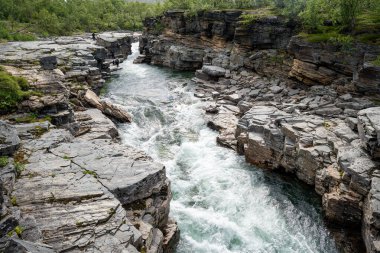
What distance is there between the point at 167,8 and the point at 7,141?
197 ft

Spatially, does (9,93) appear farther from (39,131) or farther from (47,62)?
(47,62)

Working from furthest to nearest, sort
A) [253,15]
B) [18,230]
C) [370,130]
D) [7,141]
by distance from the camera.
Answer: [253,15] < [370,130] < [7,141] < [18,230]

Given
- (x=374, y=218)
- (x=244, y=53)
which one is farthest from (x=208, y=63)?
(x=374, y=218)

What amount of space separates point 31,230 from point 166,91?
30.5 metres

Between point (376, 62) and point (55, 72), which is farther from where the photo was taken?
point (55, 72)

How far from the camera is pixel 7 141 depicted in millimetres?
15039

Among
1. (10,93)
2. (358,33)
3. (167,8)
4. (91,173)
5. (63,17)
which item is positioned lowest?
(63,17)

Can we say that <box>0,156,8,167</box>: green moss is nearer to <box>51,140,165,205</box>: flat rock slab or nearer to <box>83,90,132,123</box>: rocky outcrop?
<box>51,140,165,205</box>: flat rock slab

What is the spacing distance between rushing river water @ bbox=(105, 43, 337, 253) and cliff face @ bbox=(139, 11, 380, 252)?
121cm

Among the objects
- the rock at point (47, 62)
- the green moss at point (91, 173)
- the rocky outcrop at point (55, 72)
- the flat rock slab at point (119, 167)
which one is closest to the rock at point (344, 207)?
the flat rock slab at point (119, 167)

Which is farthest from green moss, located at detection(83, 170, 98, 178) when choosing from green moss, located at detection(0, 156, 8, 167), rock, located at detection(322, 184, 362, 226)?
rock, located at detection(322, 184, 362, 226)

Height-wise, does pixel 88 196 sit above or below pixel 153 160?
above

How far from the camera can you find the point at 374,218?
591 inches

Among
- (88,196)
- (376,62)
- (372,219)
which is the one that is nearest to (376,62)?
(376,62)
